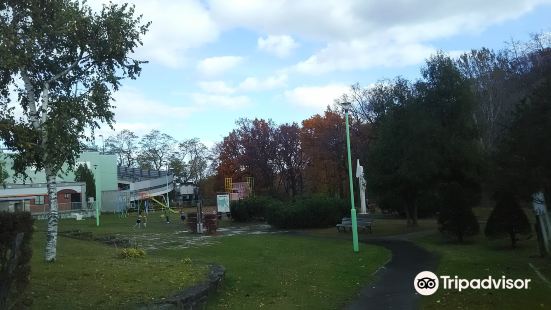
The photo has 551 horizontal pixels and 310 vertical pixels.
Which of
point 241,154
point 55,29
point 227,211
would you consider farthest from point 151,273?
point 241,154

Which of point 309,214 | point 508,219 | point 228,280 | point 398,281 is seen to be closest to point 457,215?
point 508,219

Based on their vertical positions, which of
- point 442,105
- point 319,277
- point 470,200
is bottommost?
point 319,277

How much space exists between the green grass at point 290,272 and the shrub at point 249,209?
67.1 ft

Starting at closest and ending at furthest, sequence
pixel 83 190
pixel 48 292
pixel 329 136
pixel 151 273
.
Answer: pixel 48 292 → pixel 151 273 → pixel 329 136 → pixel 83 190

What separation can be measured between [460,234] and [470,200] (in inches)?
69.7

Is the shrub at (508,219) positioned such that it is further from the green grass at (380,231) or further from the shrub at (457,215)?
the green grass at (380,231)

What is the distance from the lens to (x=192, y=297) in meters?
9.41

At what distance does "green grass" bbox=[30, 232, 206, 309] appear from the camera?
9.22 meters

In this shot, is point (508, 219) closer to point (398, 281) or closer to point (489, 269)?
point (489, 269)

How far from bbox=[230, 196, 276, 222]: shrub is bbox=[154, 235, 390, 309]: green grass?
2044cm

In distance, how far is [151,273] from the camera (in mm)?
12766

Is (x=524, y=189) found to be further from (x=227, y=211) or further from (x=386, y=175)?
(x=227, y=211)

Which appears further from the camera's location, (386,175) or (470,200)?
(386,175)

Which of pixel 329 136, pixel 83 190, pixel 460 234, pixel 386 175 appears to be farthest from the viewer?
pixel 83 190
